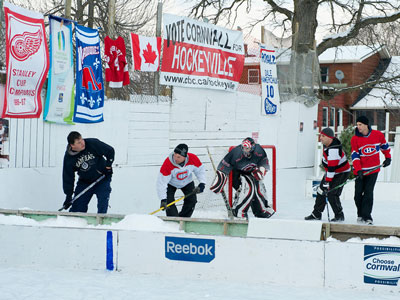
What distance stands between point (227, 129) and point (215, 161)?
2.25 feet

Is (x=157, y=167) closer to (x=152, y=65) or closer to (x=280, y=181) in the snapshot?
(x=152, y=65)

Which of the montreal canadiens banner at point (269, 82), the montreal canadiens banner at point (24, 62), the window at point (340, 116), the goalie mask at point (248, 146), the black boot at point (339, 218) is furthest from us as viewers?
the window at point (340, 116)

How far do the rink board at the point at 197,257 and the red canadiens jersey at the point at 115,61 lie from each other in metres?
3.18

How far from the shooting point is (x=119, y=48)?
878 centimetres

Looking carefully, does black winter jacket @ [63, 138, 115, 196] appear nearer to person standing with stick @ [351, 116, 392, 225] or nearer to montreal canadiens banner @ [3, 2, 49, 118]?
montreal canadiens banner @ [3, 2, 49, 118]

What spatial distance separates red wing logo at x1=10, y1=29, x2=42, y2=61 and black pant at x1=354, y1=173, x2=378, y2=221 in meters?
4.44

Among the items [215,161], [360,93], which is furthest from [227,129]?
[360,93]

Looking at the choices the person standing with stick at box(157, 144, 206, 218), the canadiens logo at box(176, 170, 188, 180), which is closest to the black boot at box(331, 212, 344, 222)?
the person standing with stick at box(157, 144, 206, 218)

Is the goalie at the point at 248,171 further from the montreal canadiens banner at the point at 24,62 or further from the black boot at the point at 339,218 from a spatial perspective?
the montreal canadiens banner at the point at 24,62

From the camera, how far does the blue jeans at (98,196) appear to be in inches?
292

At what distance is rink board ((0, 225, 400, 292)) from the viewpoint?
544 centimetres

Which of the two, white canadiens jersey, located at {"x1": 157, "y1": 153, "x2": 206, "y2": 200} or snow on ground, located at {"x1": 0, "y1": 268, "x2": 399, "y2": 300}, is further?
white canadiens jersey, located at {"x1": 157, "y1": 153, "x2": 206, "y2": 200}

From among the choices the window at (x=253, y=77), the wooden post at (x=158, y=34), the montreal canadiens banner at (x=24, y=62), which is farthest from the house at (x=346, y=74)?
the montreal canadiens banner at (x=24, y=62)

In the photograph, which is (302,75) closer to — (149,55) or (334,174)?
(334,174)
